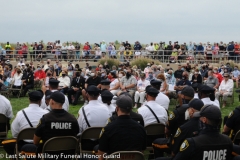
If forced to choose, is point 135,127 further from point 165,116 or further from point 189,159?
point 165,116

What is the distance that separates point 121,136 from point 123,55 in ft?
83.6

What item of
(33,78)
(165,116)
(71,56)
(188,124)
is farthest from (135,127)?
(71,56)

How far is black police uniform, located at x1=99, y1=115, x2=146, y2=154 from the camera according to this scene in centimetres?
535

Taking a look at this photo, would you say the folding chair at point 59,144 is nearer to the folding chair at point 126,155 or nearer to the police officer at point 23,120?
the folding chair at point 126,155

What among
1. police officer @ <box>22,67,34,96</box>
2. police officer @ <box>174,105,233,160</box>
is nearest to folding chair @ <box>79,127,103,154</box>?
police officer @ <box>174,105,233,160</box>

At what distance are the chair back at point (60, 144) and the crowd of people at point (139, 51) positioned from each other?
24.3 m

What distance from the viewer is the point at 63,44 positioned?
1334 inches

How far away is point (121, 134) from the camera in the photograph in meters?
5.38

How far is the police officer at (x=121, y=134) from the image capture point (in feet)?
17.6

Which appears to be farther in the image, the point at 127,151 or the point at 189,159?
the point at 127,151

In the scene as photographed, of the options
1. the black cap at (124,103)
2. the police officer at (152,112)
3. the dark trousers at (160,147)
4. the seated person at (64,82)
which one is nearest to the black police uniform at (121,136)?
the black cap at (124,103)

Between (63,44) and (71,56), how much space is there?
1915mm

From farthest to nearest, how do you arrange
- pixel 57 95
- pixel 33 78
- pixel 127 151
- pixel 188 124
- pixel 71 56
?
pixel 71 56, pixel 33 78, pixel 57 95, pixel 188 124, pixel 127 151

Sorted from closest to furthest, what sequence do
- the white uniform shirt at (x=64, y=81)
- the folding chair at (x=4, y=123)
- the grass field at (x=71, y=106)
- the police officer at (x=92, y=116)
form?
the police officer at (x=92, y=116)
the folding chair at (x=4, y=123)
the grass field at (x=71, y=106)
the white uniform shirt at (x=64, y=81)
